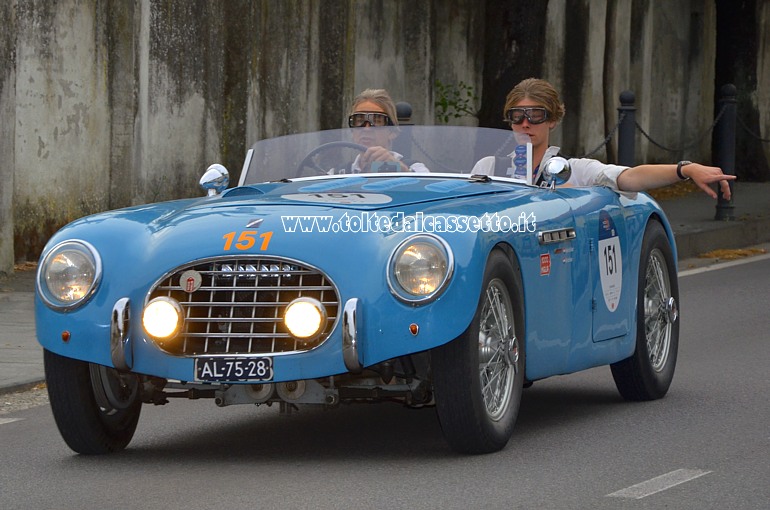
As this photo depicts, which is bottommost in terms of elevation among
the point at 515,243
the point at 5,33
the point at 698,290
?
the point at 698,290

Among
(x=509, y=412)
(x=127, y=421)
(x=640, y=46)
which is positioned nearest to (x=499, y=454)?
(x=509, y=412)

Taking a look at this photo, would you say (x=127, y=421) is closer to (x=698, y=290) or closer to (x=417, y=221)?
(x=417, y=221)

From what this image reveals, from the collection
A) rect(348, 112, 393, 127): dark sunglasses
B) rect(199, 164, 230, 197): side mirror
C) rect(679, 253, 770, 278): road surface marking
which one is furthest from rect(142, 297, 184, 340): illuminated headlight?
rect(679, 253, 770, 278): road surface marking

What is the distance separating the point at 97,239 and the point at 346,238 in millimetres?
977

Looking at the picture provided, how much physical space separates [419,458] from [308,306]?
31.3 inches

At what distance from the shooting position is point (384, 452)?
6.91 meters

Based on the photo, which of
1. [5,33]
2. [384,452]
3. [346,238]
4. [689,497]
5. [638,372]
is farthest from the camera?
[5,33]

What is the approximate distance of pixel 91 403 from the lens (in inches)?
269

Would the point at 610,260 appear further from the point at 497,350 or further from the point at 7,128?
the point at 7,128

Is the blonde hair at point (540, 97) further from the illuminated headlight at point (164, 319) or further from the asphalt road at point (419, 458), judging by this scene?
the illuminated headlight at point (164, 319)

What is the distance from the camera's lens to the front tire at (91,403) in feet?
22.2

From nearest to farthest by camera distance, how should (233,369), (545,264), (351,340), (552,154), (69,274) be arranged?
(351,340)
(233,369)
(69,274)
(545,264)
(552,154)

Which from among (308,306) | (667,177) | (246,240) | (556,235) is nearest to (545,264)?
(556,235)

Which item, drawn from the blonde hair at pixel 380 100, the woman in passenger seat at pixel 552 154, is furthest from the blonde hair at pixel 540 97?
the blonde hair at pixel 380 100
